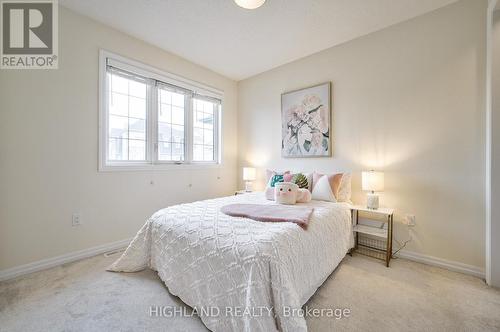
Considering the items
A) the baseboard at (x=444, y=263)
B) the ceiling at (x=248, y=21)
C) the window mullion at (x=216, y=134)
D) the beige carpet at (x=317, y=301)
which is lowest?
the beige carpet at (x=317, y=301)

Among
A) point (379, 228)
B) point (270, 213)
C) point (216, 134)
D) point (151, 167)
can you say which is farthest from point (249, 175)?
point (379, 228)

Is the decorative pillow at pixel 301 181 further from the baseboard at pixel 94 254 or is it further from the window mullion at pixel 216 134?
the window mullion at pixel 216 134

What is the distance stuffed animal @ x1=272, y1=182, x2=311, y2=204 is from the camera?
7.43ft

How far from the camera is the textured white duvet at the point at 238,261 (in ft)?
3.68

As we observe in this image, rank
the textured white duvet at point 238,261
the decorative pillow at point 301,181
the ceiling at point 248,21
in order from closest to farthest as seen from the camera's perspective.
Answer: the textured white duvet at point 238,261, the ceiling at point 248,21, the decorative pillow at point 301,181

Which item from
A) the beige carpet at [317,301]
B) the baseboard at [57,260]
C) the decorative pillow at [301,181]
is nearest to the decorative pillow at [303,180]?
the decorative pillow at [301,181]

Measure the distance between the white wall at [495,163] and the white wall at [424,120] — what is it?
0.22 meters

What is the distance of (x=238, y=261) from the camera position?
1.22 m

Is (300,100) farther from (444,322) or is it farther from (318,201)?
(444,322)

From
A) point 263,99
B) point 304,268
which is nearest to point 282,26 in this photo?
point 263,99

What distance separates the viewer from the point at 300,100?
3.15 meters

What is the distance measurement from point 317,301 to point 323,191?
3.90 feet

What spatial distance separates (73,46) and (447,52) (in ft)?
12.6

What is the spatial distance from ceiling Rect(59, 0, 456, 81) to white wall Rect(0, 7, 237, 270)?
1.01 feet
